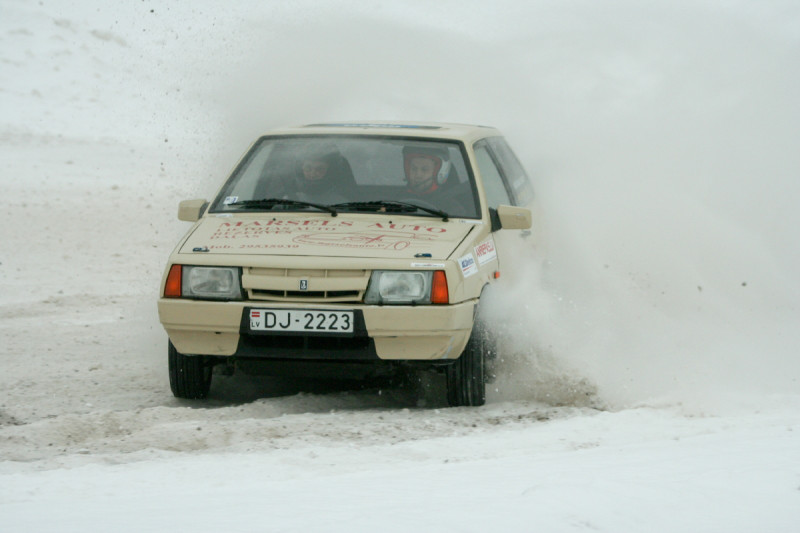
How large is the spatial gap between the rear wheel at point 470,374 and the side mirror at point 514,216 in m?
0.73

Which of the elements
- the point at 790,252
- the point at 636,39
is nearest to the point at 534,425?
the point at 790,252

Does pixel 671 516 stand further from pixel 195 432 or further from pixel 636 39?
pixel 636 39

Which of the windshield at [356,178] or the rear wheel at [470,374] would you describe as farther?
the windshield at [356,178]

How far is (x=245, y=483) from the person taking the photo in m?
4.34

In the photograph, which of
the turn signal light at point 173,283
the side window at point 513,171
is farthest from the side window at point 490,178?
the turn signal light at point 173,283

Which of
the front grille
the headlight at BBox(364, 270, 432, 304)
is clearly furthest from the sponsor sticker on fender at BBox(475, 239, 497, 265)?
the front grille

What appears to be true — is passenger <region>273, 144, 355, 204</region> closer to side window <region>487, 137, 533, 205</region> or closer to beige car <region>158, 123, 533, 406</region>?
beige car <region>158, 123, 533, 406</region>

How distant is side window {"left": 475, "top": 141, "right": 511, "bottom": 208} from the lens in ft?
23.4

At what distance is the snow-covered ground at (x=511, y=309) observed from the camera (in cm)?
410

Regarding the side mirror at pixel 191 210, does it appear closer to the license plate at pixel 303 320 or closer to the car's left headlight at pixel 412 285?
the license plate at pixel 303 320

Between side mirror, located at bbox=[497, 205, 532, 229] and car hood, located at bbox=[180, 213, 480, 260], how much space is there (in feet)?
0.68

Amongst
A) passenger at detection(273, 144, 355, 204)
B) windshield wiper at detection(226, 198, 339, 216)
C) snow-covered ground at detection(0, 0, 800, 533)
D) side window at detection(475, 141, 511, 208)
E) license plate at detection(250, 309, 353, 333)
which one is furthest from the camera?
side window at detection(475, 141, 511, 208)

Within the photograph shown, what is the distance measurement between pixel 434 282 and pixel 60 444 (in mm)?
1976

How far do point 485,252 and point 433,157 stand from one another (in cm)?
83
